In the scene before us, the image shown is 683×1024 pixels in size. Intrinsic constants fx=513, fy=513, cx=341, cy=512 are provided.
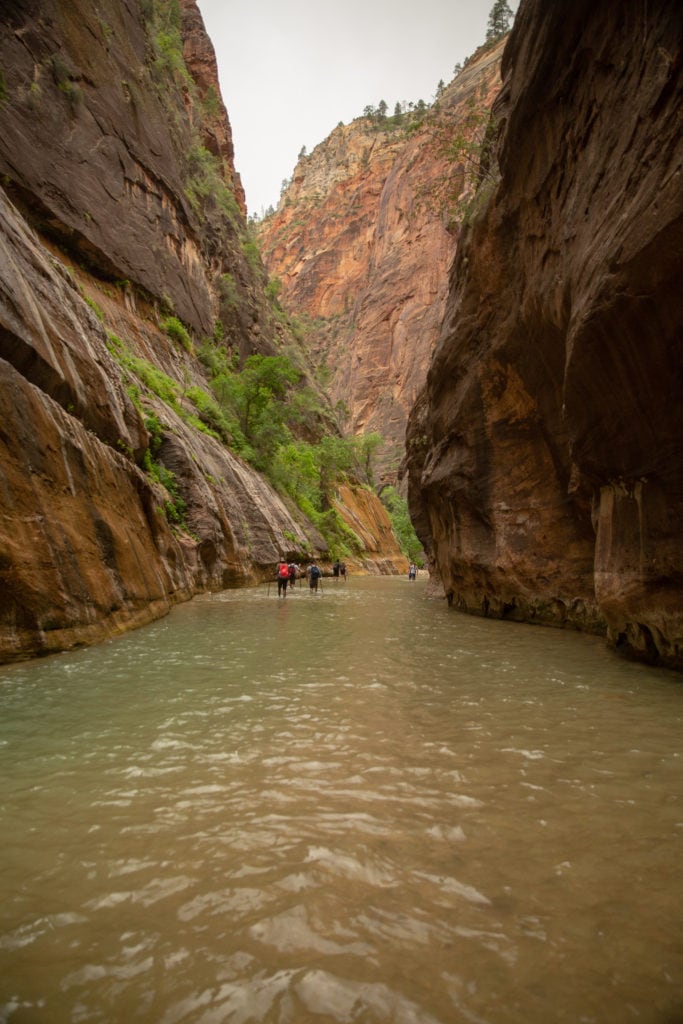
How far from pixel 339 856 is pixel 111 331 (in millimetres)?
20308

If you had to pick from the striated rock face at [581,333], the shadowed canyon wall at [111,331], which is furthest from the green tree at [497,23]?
the striated rock face at [581,333]

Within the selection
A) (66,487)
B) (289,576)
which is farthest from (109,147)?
(66,487)

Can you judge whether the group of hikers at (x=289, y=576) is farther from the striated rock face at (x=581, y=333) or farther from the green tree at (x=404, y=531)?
the green tree at (x=404, y=531)

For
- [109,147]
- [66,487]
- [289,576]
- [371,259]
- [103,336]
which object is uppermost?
[371,259]

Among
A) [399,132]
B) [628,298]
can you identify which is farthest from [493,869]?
[399,132]

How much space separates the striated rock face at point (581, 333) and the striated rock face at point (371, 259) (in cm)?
4684

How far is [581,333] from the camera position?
6.70m

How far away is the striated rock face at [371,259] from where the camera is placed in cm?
6431

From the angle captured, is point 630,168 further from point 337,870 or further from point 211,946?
point 211,946

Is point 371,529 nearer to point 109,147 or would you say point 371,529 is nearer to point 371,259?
point 109,147

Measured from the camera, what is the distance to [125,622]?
29.8 feet

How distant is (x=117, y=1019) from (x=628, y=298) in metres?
7.11

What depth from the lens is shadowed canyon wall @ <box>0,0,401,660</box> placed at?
7.53m

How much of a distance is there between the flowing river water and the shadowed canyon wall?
9.84ft
